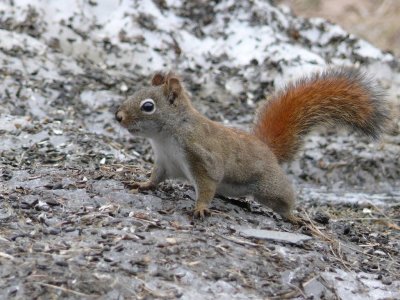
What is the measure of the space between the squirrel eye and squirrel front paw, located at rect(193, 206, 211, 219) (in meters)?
0.54

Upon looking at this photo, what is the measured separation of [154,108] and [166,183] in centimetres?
72

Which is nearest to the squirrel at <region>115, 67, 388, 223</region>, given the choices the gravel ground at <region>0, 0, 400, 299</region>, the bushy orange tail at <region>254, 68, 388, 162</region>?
the bushy orange tail at <region>254, 68, 388, 162</region>

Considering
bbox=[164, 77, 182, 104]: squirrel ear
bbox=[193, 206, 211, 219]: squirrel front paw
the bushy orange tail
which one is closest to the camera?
bbox=[193, 206, 211, 219]: squirrel front paw

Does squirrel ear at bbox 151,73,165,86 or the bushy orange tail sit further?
the bushy orange tail

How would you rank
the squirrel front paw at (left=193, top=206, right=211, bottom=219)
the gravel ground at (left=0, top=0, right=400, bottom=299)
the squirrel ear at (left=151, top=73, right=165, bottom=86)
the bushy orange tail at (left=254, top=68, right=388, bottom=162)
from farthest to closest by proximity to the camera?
the bushy orange tail at (left=254, top=68, right=388, bottom=162) < the squirrel ear at (left=151, top=73, right=165, bottom=86) < the squirrel front paw at (left=193, top=206, right=211, bottom=219) < the gravel ground at (left=0, top=0, right=400, bottom=299)

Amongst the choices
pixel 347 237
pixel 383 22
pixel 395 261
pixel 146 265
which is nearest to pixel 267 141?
pixel 347 237

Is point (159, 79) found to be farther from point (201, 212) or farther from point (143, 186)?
point (201, 212)

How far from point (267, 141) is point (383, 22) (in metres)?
8.56

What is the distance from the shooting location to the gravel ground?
344 centimetres

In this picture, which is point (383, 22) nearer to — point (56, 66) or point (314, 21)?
point (314, 21)

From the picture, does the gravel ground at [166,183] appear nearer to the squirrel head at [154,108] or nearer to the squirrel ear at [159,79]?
the squirrel head at [154,108]

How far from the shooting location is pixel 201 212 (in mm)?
4098

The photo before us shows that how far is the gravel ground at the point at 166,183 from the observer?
344 cm

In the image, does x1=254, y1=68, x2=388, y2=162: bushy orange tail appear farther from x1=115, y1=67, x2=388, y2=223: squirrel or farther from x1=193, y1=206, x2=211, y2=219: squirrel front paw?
x1=193, y1=206, x2=211, y2=219: squirrel front paw
